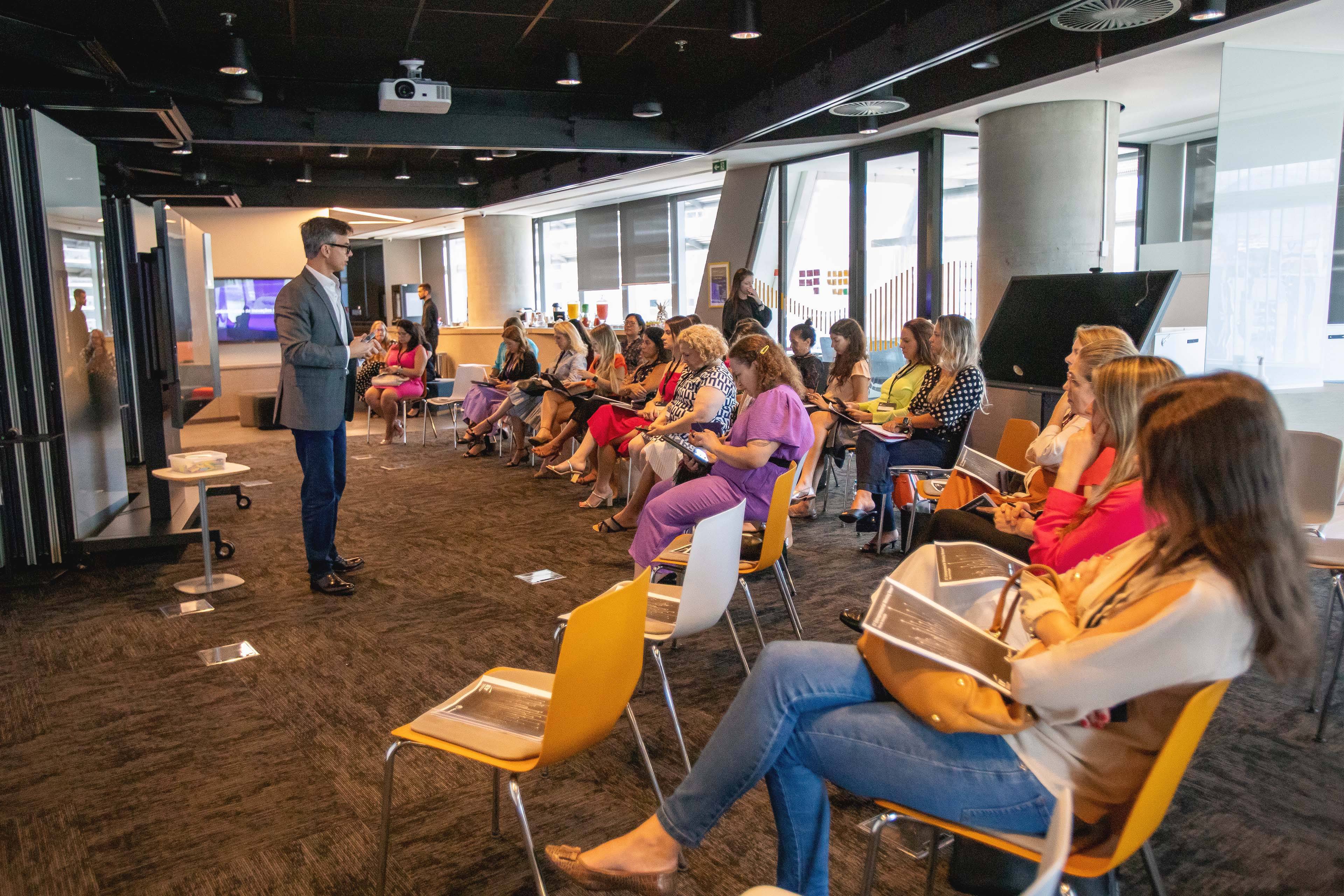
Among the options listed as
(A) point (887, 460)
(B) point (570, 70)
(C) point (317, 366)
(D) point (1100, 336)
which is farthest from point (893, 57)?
(C) point (317, 366)

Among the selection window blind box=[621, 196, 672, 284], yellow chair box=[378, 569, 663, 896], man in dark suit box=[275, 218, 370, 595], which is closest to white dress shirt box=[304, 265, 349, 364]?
man in dark suit box=[275, 218, 370, 595]

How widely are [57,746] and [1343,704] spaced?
4.32m

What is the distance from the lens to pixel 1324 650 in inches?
135

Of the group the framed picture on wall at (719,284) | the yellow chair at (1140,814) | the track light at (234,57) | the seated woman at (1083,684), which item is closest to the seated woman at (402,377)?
the framed picture on wall at (719,284)

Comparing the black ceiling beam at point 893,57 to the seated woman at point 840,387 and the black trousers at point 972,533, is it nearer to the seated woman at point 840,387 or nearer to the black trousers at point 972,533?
the seated woman at point 840,387

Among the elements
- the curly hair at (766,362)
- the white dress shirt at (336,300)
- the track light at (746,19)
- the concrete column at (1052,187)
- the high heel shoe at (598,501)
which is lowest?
the high heel shoe at (598,501)

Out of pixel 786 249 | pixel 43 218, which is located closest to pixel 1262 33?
pixel 786 249

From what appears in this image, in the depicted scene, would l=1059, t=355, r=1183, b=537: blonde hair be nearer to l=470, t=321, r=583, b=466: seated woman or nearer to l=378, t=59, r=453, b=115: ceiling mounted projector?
l=470, t=321, r=583, b=466: seated woman

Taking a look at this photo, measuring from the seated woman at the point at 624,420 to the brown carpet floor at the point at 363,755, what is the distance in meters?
1.56

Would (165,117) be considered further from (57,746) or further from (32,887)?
(32,887)

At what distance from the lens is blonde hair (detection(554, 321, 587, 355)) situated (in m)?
8.28

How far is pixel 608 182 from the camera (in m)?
11.9

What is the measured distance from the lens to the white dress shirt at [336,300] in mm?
4254

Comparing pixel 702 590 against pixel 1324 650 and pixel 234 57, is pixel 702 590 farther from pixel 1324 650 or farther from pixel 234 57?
pixel 234 57
